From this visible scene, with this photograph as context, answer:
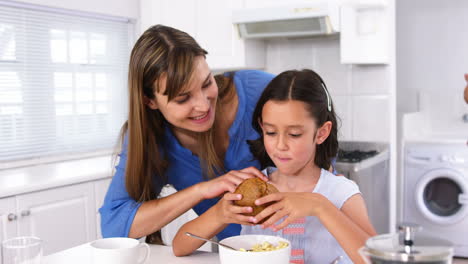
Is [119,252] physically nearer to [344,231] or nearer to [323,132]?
[344,231]

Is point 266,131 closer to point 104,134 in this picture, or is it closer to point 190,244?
point 190,244


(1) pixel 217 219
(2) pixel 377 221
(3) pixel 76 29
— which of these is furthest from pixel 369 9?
(1) pixel 217 219

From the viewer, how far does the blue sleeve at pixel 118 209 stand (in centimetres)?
142

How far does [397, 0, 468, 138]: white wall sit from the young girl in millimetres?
3123

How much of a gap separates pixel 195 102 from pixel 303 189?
1.28ft

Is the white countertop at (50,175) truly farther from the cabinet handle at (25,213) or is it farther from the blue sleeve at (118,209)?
the blue sleeve at (118,209)

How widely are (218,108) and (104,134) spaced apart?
2.33 m

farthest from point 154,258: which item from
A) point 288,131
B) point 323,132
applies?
point 323,132

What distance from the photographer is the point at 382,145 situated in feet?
10.9

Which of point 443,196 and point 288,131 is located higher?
point 288,131

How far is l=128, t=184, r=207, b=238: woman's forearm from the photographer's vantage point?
55.0 inches

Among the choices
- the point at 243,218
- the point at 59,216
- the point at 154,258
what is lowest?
the point at 59,216

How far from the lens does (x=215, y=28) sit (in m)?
3.46

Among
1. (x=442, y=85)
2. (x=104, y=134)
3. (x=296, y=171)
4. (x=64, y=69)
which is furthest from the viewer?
(x=442, y=85)
